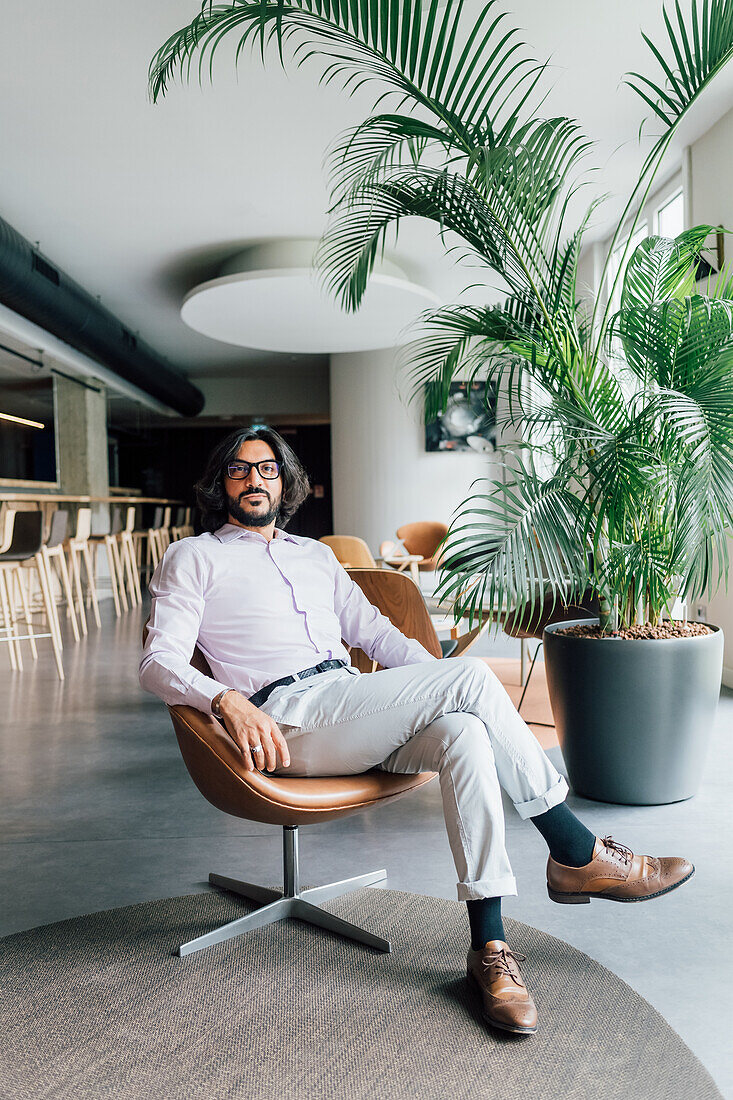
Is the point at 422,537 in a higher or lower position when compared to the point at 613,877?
higher

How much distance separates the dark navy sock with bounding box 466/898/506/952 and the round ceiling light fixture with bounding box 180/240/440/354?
5.06 metres

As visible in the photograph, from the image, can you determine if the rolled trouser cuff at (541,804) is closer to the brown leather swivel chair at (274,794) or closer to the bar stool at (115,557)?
the brown leather swivel chair at (274,794)

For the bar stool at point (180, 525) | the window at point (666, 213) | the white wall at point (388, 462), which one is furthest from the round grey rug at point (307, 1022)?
the bar stool at point (180, 525)

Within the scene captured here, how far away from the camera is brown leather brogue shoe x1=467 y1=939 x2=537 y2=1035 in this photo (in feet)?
4.93

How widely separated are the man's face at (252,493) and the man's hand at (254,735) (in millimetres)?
589

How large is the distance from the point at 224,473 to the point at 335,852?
1.10 meters

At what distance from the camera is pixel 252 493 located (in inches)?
84.4

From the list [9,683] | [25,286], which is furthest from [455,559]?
[25,286]

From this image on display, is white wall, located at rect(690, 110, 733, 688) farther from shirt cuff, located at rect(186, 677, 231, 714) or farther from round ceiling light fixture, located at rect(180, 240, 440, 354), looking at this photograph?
shirt cuff, located at rect(186, 677, 231, 714)

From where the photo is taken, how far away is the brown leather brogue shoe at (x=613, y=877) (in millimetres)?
1738

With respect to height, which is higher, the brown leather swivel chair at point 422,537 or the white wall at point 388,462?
the white wall at point 388,462

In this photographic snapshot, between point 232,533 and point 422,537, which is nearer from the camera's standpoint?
point 232,533

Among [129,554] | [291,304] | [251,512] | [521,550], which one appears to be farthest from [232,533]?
[129,554]

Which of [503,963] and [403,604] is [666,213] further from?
[503,963]
